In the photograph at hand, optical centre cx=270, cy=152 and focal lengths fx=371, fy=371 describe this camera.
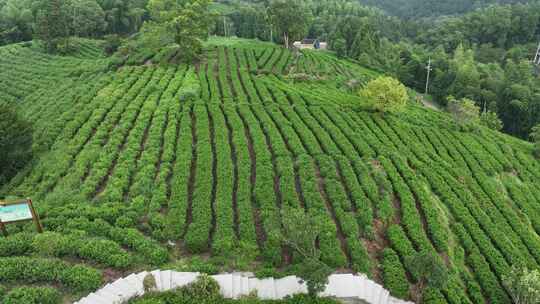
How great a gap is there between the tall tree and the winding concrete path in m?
49.0

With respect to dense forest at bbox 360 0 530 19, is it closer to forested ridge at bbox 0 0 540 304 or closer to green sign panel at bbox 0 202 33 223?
forested ridge at bbox 0 0 540 304

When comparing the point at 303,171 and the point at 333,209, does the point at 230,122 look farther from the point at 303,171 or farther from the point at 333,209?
the point at 333,209

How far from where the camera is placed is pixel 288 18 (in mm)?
58094

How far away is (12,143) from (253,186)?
54.2ft

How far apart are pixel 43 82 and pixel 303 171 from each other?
36453mm

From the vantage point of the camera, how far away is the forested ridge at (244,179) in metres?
16.3

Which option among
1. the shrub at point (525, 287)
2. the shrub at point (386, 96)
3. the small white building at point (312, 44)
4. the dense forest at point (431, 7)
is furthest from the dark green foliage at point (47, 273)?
the dense forest at point (431, 7)

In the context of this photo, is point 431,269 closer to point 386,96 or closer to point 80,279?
point 80,279

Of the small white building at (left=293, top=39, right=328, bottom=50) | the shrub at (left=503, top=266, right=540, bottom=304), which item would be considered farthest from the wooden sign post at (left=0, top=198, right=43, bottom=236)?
the small white building at (left=293, top=39, right=328, bottom=50)

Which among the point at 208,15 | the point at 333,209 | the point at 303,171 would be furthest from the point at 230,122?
the point at 208,15

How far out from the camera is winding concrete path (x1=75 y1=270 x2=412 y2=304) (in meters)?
14.3

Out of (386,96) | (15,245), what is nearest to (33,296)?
(15,245)

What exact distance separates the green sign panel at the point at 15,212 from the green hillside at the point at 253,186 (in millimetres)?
1046

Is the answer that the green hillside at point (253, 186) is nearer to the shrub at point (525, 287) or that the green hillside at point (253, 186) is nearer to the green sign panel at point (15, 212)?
the green sign panel at point (15, 212)
